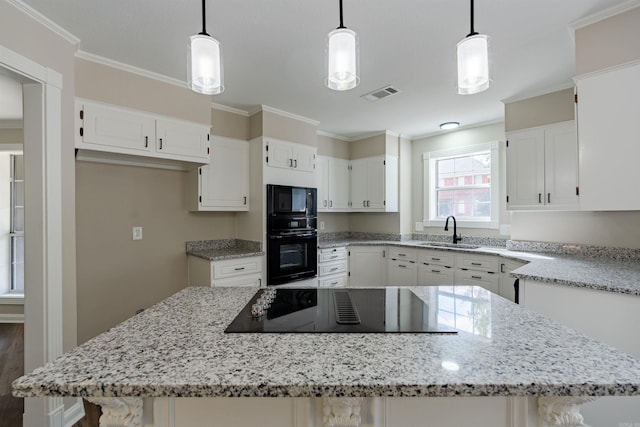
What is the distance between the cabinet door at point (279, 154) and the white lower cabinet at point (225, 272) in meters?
1.12

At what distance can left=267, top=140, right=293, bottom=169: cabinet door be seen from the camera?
329 cm

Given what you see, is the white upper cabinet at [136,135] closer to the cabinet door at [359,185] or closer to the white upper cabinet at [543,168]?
the cabinet door at [359,185]

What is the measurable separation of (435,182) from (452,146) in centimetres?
58

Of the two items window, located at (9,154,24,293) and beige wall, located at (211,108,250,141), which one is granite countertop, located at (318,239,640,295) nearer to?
beige wall, located at (211,108,250,141)

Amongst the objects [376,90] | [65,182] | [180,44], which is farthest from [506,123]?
[65,182]

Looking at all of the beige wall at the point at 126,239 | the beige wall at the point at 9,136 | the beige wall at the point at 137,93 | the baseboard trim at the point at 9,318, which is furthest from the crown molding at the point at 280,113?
the baseboard trim at the point at 9,318

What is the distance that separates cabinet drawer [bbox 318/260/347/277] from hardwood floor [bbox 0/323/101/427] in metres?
2.47

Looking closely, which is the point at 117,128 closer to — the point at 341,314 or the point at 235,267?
the point at 235,267

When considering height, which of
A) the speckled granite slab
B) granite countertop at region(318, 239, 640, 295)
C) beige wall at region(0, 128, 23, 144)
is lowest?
granite countertop at region(318, 239, 640, 295)

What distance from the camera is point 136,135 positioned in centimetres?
239

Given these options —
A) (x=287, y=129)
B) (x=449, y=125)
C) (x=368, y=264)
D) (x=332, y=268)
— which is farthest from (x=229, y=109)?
(x=449, y=125)

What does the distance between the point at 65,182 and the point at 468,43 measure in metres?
2.46

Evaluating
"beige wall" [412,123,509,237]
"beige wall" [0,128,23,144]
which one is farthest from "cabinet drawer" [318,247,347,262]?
"beige wall" [0,128,23,144]

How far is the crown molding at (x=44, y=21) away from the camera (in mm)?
1631
